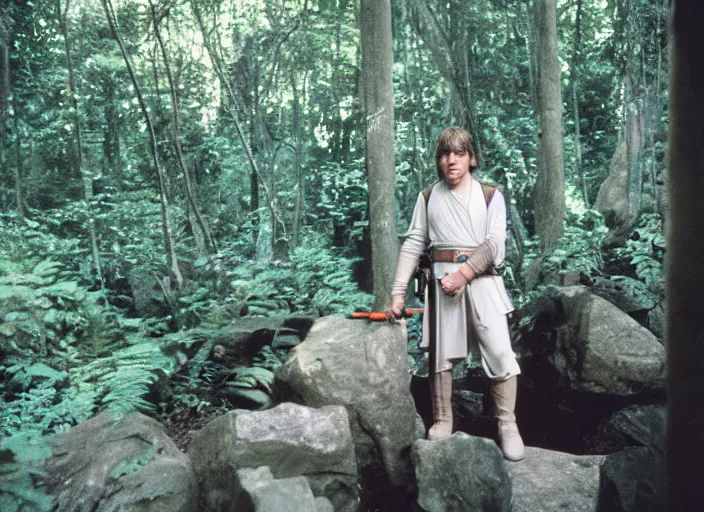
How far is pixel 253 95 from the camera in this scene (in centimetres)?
833

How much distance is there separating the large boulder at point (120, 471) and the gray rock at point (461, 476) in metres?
1.26

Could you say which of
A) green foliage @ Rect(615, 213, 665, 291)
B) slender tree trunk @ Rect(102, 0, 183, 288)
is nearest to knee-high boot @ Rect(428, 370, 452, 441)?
green foliage @ Rect(615, 213, 665, 291)

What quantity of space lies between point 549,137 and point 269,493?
601 centimetres

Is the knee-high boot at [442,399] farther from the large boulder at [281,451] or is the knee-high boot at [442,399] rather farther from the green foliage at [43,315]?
the green foliage at [43,315]

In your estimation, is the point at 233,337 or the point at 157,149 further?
the point at 157,149

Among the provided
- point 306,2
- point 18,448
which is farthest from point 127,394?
point 306,2

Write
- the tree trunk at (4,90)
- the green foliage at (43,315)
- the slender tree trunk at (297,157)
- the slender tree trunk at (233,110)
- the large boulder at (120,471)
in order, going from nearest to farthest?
1. the large boulder at (120,471)
2. the green foliage at (43,315)
3. the tree trunk at (4,90)
4. the slender tree trunk at (233,110)
5. the slender tree trunk at (297,157)

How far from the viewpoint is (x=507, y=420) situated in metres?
3.37

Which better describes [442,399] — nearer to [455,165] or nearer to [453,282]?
[453,282]

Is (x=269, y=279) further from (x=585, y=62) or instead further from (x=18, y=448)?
(x=585, y=62)

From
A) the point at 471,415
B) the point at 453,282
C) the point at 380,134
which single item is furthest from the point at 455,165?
the point at 380,134

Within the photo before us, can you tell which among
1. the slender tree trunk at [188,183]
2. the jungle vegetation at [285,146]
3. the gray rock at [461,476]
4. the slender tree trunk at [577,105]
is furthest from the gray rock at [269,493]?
the slender tree trunk at [577,105]

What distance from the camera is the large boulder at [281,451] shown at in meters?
2.97

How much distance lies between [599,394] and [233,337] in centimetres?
328
